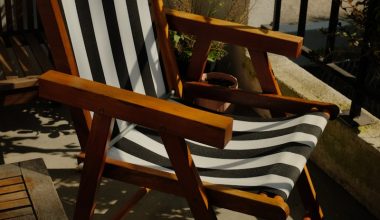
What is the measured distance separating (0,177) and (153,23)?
101cm

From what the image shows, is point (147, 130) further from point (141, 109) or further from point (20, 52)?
point (20, 52)

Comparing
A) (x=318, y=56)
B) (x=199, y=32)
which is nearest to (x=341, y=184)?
(x=318, y=56)

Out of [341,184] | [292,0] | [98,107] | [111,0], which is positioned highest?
[111,0]

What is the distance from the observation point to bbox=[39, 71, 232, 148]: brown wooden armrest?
165 centimetres

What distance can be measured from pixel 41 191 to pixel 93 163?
0.74ft

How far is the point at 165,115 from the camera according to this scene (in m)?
1.69

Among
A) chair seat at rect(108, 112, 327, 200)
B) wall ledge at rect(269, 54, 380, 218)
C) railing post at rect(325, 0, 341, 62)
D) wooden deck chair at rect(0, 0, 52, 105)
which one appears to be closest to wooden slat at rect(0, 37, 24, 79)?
wooden deck chair at rect(0, 0, 52, 105)

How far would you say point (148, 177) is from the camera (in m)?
1.92

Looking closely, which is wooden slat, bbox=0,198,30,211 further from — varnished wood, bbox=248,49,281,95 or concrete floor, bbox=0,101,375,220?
varnished wood, bbox=248,49,281,95

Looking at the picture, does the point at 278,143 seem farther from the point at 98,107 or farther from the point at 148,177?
the point at 98,107

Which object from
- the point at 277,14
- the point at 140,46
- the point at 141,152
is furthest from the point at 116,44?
the point at 277,14

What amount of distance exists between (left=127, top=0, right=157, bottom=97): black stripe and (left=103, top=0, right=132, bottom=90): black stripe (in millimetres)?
90

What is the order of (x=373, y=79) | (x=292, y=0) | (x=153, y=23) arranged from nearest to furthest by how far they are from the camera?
1. (x=153, y=23)
2. (x=373, y=79)
3. (x=292, y=0)

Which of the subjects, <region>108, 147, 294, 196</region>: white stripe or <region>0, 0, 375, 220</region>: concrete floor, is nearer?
<region>108, 147, 294, 196</region>: white stripe
